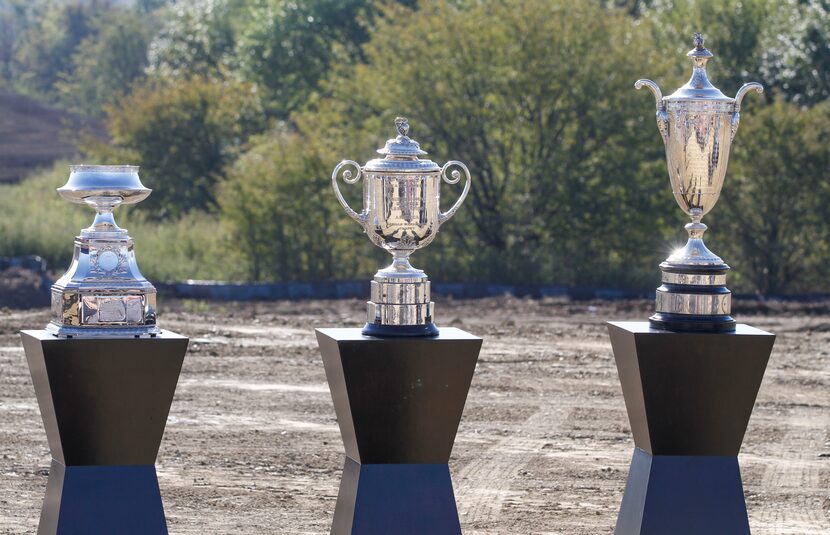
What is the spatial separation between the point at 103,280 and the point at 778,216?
16.8 meters

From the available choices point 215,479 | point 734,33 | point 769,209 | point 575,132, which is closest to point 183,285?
point 575,132

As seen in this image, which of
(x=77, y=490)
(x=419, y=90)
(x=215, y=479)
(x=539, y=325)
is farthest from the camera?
(x=419, y=90)

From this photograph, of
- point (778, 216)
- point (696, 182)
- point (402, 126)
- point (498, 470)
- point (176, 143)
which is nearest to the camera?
point (402, 126)

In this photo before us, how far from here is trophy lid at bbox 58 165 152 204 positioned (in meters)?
6.05

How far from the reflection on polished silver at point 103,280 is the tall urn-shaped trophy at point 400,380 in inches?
33.1

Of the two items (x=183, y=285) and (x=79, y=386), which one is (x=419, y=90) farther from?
(x=79, y=386)

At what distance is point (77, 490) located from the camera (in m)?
5.90

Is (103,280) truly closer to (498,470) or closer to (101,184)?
(101,184)

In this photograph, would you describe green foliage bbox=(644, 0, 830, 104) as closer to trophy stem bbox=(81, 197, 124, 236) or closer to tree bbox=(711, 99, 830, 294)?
tree bbox=(711, 99, 830, 294)

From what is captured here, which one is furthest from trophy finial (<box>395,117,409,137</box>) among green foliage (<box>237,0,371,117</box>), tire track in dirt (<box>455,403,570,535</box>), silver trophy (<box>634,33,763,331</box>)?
green foliage (<box>237,0,371,117</box>)

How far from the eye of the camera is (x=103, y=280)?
19.5 feet

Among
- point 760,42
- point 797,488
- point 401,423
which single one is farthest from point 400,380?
point 760,42

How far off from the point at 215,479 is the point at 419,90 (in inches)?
517

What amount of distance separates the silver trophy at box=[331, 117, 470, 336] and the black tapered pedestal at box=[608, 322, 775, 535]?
100 cm
